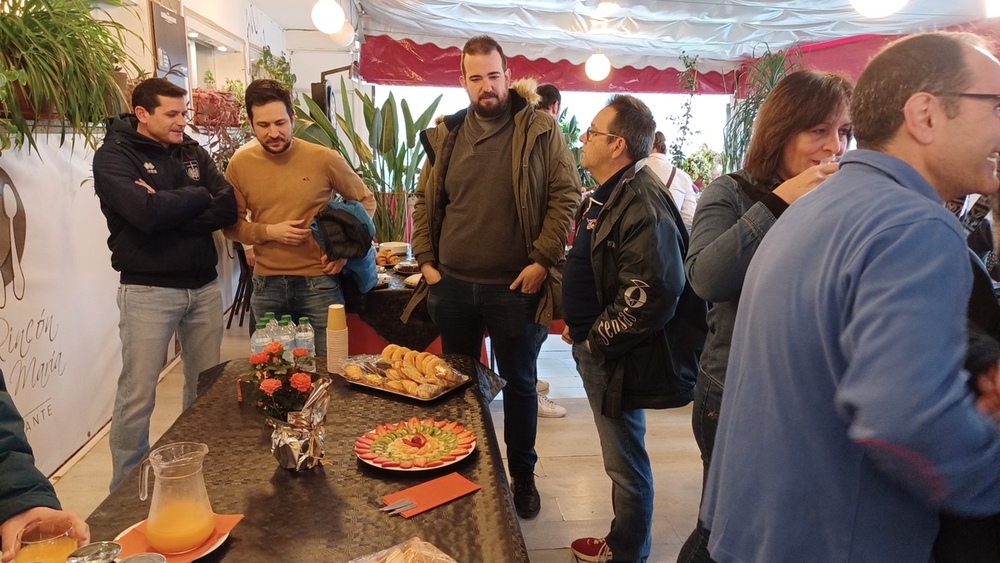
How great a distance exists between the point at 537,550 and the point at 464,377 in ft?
3.15

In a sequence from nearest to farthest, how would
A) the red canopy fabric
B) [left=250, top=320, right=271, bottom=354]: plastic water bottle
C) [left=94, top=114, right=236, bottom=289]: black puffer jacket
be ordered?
[left=250, top=320, right=271, bottom=354]: plastic water bottle
[left=94, top=114, right=236, bottom=289]: black puffer jacket
the red canopy fabric

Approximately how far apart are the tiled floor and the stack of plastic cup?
1.08m

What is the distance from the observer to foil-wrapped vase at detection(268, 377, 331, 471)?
53.8 inches

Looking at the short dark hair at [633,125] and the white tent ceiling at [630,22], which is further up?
the white tent ceiling at [630,22]

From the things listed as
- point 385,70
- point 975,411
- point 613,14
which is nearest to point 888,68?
point 975,411

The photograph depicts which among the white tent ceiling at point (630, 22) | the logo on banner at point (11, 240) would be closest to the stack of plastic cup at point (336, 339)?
the logo on banner at point (11, 240)

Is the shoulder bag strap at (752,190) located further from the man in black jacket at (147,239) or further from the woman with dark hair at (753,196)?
the man in black jacket at (147,239)

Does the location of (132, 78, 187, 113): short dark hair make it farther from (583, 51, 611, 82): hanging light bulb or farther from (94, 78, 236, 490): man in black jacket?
(583, 51, 611, 82): hanging light bulb

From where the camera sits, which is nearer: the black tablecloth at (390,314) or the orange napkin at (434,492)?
the orange napkin at (434,492)

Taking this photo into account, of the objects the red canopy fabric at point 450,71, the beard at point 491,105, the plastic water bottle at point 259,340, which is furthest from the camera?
the red canopy fabric at point 450,71

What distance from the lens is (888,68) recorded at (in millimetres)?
951

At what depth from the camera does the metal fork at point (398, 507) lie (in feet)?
4.03

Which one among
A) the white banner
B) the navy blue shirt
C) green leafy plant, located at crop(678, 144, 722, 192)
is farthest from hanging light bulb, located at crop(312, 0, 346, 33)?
green leafy plant, located at crop(678, 144, 722, 192)

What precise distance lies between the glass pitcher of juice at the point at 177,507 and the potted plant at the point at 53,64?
1771 mm
